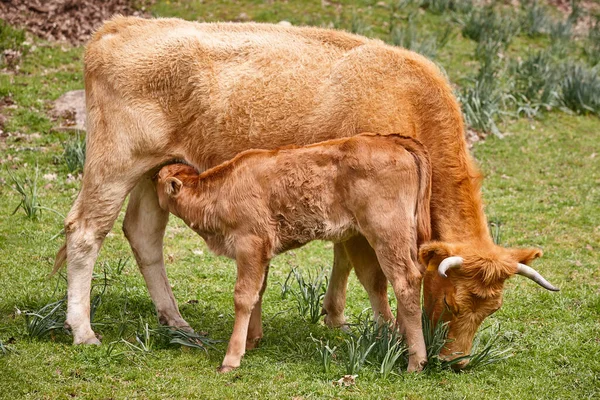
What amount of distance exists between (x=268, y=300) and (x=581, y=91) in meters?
8.37

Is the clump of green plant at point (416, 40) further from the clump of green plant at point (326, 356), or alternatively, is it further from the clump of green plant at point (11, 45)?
the clump of green plant at point (326, 356)

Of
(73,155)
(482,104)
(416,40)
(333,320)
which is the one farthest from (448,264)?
(416,40)

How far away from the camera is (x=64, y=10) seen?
15562 mm

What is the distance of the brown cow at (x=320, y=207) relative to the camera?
604 centimetres

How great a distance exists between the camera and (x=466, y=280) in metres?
5.98

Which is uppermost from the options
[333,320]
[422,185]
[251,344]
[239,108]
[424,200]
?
[239,108]

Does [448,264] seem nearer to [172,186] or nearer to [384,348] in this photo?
[384,348]

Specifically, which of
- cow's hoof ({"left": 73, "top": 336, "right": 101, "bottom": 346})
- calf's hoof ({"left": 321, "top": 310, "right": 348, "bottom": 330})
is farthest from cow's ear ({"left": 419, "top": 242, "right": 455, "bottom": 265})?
cow's hoof ({"left": 73, "top": 336, "right": 101, "bottom": 346})

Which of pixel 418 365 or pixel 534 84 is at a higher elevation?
pixel 418 365

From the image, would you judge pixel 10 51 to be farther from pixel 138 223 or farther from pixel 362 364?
pixel 362 364

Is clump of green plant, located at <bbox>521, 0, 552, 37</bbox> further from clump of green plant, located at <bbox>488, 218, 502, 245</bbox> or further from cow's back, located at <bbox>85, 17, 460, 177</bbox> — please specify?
cow's back, located at <bbox>85, 17, 460, 177</bbox>

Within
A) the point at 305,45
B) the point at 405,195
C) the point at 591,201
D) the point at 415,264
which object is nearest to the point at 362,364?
the point at 415,264

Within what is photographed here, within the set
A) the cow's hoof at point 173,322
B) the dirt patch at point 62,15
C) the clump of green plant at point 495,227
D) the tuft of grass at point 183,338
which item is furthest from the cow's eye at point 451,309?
the dirt patch at point 62,15

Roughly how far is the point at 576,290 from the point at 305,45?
12.0 ft
